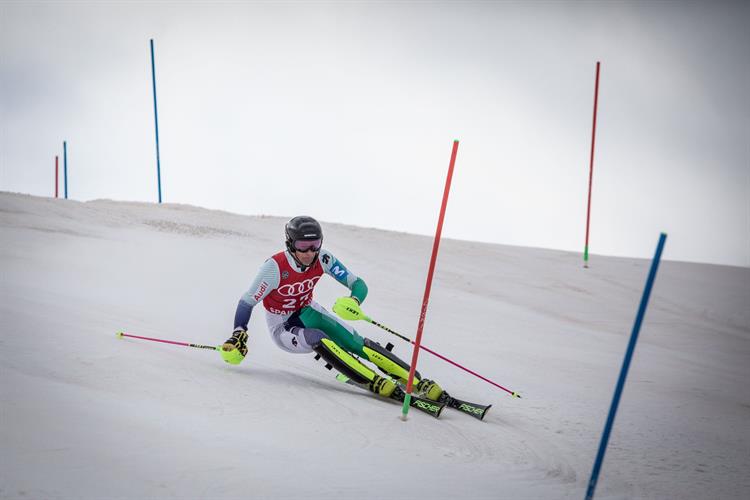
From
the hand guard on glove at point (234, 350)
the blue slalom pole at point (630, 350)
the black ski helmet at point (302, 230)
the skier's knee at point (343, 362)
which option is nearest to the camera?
the blue slalom pole at point (630, 350)

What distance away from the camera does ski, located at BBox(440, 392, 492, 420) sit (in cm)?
451

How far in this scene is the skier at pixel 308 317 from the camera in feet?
15.1

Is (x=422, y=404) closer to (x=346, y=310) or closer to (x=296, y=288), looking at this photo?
(x=346, y=310)

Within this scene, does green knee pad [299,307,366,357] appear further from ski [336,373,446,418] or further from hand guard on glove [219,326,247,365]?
hand guard on glove [219,326,247,365]

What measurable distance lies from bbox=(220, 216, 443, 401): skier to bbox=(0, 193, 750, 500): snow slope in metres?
0.21

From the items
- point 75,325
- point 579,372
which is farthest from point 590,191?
point 75,325

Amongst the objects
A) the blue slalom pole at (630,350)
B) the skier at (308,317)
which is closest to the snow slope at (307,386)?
the skier at (308,317)

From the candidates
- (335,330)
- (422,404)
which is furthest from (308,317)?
(422,404)

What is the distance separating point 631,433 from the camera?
4.79 m

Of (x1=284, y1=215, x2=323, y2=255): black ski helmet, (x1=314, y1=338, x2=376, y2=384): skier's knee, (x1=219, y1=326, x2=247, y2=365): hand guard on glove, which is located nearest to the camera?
(x1=219, y1=326, x2=247, y2=365): hand guard on glove

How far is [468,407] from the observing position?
181 inches

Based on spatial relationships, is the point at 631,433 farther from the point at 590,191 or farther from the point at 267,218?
the point at 267,218

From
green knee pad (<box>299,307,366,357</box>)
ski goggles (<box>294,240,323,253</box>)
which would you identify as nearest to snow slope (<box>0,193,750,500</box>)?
green knee pad (<box>299,307,366,357</box>)

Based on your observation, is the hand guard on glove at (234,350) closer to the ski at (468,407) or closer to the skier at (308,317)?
the skier at (308,317)
